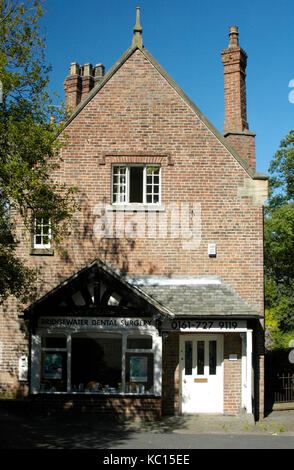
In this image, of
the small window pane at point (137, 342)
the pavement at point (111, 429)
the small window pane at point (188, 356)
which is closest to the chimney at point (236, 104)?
the small window pane at point (188, 356)

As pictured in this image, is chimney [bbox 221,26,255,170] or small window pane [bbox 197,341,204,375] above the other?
chimney [bbox 221,26,255,170]

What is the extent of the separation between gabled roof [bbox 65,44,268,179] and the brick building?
0.14 ft

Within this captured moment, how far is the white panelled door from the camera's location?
52.4ft

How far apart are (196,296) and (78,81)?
1185 cm

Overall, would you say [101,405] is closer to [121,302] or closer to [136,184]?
[121,302]

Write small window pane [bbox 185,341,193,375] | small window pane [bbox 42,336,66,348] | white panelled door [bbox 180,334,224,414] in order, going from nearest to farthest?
small window pane [bbox 42,336,66,348]
white panelled door [bbox 180,334,224,414]
small window pane [bbox 185,341,193,375]

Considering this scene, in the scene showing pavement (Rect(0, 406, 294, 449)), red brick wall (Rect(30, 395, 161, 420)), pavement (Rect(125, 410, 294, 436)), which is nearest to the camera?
pavement (Rect(0, 406, 294, 449))

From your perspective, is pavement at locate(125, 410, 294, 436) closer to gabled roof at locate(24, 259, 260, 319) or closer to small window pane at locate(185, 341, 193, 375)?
small window pane at locate(185, 341, 193, 375)

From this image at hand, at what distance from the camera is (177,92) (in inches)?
677

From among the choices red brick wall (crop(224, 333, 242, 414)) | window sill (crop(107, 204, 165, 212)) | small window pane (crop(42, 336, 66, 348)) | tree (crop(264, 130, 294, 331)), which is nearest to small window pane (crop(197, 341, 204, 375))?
red brick wall (crop(224, 333, 242, 414))

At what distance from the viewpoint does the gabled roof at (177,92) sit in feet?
55.8
